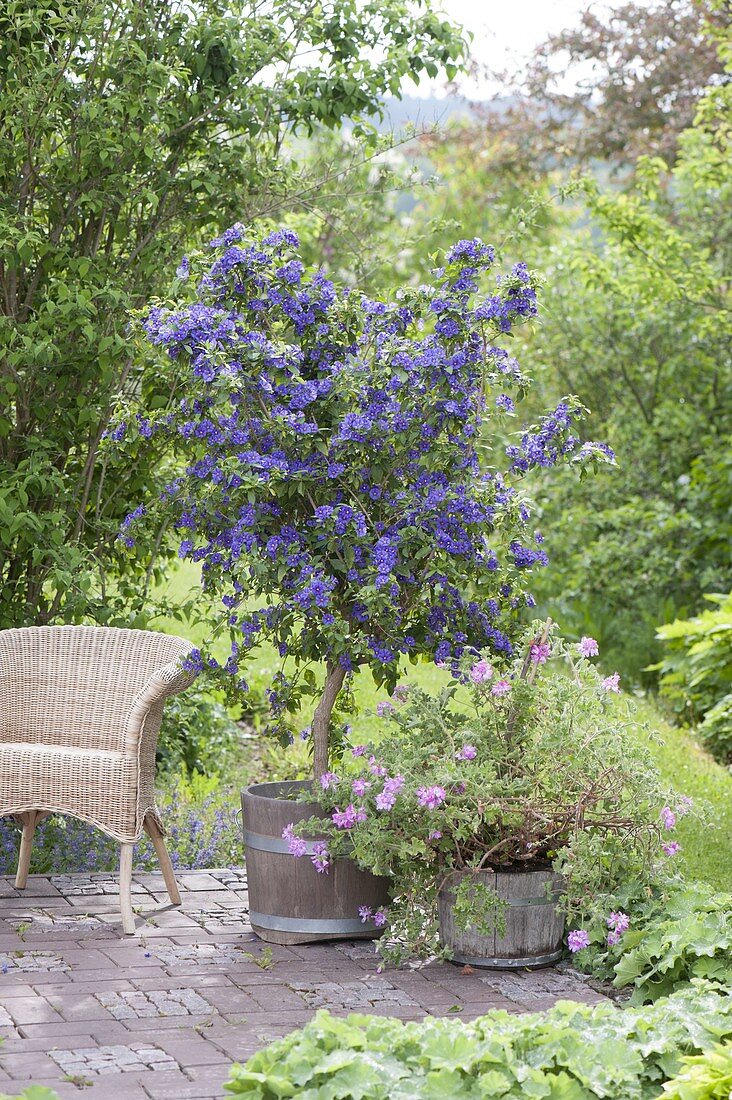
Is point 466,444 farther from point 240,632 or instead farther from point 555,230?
point 555,230

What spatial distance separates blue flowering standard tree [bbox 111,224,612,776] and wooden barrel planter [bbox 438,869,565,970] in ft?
2.31

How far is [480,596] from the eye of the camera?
419 cm

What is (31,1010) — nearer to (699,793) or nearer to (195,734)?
(195,734)

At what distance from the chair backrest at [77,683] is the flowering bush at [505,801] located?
96 cm

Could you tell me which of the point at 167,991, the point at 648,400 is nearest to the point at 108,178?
the point at 167,991

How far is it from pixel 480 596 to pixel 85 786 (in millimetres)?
1351

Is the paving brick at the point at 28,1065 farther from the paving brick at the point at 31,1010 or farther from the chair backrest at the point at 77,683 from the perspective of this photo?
the chair backrest at the point at 77,683

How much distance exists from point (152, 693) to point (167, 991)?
98 centimetres

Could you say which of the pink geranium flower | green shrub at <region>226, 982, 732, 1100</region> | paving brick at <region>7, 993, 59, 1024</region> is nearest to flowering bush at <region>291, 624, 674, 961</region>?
the pink geranium flower

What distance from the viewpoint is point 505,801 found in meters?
3.77

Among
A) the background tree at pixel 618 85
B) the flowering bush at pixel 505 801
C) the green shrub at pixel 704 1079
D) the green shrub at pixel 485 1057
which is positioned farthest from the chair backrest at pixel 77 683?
the background tree at pixel 618 85

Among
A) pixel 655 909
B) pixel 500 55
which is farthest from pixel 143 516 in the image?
pixel 500 55

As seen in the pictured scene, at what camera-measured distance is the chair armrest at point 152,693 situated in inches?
163

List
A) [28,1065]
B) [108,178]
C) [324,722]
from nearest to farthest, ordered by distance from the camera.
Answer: [28,1065] → [324,722] → [108,178]
